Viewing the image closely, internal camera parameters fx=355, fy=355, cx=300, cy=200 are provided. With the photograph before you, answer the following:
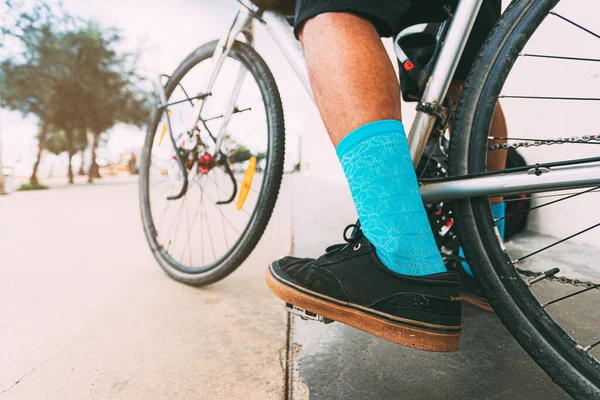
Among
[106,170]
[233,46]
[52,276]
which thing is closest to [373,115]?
Answer: [233,46]

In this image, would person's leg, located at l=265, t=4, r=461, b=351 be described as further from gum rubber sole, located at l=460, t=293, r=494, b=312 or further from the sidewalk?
gum rubber sole, located at l=460, t=293, r=494, b=312

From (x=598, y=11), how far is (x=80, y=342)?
7.26ft

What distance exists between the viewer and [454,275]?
0.67 m

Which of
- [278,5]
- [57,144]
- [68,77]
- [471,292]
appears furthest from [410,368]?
[57,144]

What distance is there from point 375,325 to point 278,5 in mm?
898

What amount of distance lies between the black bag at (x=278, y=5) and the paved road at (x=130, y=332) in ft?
2.94

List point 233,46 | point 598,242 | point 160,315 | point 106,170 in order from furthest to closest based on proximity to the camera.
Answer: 1. point 106,170
2. point 598,242
3. point 233,46
4. point 160,315

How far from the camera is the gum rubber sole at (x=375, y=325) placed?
0.62 m

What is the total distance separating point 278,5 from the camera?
103 cm

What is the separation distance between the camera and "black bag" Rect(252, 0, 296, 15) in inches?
39.8

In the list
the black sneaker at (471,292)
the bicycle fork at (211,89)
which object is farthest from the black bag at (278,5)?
the black sneaker at (471,292)

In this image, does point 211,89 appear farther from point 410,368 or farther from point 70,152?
point 70,152

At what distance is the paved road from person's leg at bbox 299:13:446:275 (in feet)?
1.22

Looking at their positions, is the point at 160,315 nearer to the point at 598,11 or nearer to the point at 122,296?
the point at 122,296
